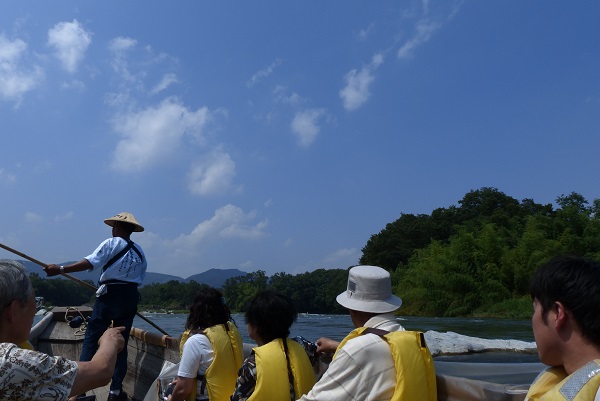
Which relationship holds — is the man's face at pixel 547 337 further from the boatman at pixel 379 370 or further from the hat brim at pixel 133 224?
the hat brim at pixel 133 224

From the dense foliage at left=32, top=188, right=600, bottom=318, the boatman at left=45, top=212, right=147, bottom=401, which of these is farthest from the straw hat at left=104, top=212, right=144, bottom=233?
the dense foliage at left=32, top=188, right=600, bottom=318

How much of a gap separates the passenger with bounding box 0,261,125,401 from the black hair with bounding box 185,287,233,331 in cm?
134

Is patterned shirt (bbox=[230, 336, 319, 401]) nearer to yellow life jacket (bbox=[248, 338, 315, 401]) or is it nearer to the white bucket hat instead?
yellow life jacket (bbox=[248, 338, 315, 401])

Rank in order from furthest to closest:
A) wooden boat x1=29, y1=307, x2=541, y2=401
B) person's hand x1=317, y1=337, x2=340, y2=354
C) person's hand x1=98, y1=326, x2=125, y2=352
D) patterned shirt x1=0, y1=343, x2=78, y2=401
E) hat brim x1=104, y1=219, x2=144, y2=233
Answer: hat brim x1=104, y1=219, x2=144, y2=233, person's hand x1=317, y1=337, x2=340, y2=354, wooden boat x1=29, y1=307, x2=541, y2=401, person's hand x1=98, y1=326, x2=125, y2=352, patterned shirt x1=0, y1=343, x2=78, y2=401

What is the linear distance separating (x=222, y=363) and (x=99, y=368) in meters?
1.33

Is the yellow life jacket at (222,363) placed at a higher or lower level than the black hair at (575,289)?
lower

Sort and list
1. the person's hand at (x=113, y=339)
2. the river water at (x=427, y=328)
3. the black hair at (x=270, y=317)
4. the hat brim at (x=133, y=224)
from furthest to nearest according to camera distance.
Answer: the river water at (x=427, y=328) → the hat brim at (x=133, y=224) → the black hair at (x=270, y=317) → the person's hand at (x=113, y=339)

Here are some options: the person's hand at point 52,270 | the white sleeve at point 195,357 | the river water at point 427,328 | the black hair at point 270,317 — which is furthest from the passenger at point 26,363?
the river water at point 427,328

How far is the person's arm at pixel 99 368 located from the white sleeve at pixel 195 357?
3.64 ft

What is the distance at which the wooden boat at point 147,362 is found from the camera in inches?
89.0

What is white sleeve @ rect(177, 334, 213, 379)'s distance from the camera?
3197 mm

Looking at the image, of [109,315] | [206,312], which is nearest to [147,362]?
[109,315]

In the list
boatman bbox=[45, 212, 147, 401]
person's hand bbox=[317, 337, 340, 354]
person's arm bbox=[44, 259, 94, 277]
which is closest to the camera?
person's hand bbox=[317, 337, 340, 354]

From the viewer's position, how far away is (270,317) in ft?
9.05
